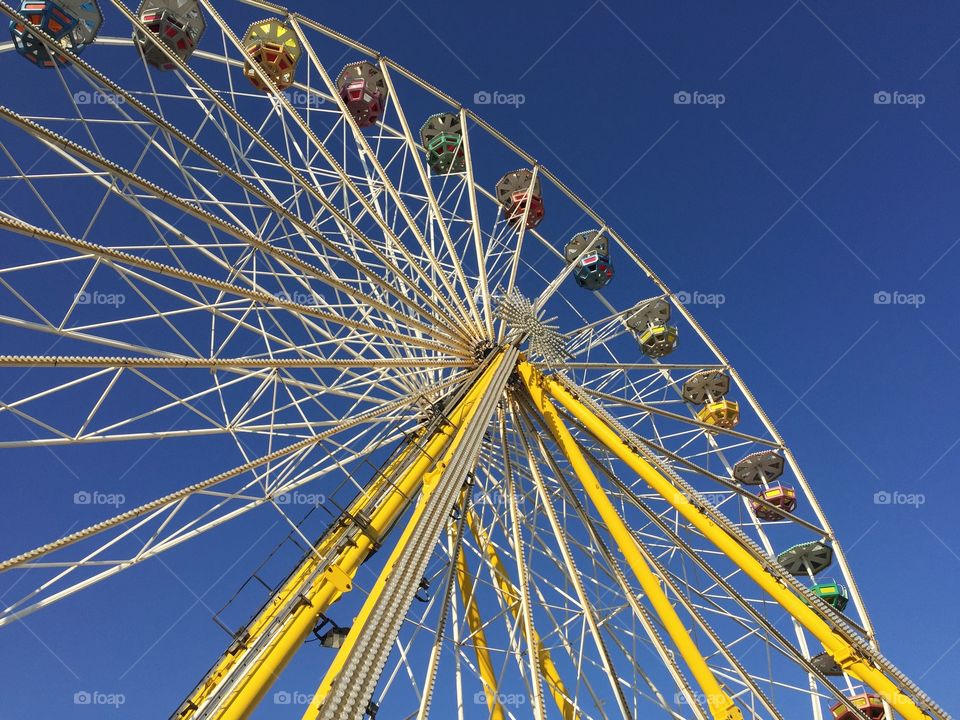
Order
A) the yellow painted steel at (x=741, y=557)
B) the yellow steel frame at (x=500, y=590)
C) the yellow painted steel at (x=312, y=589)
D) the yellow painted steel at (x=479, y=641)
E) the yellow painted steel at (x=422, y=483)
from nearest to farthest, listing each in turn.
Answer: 1. the yellow painted steel at (x=422, y=483)
2. the yellow painted steel at (x=741, y=557)
3. the yellow steel frame at (x=500, y=590)
4. the yellow painted steel at (x=312, y=589)
5. the yellow painted steel at (x=479, y=641)

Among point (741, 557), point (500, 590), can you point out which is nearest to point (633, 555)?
Result: point (741, 557)

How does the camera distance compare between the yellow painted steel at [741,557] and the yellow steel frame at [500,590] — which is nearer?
the yellow painted steel at [741,557]

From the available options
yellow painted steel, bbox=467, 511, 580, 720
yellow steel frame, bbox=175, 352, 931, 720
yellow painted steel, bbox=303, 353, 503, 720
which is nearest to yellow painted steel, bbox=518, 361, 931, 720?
yellow steel frame, bbox=175, 352, 931, 720

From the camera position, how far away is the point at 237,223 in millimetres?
10469

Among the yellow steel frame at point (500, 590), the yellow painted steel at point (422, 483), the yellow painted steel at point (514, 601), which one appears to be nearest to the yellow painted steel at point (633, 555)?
the yellow steel frame at point (500, 590)

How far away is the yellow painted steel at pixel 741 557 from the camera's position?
24.0 feet

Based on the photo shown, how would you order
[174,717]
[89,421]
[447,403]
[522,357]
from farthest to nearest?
[522,357]
[447,403]
[174,717]
[89,421]

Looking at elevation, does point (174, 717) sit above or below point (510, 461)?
below

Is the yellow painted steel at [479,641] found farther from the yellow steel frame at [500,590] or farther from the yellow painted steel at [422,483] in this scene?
the yellow painted steel at [422,483]

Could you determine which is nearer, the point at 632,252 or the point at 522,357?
the point at 522,357

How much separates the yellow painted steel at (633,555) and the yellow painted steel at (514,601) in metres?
2.50

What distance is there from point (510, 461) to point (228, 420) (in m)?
5.23

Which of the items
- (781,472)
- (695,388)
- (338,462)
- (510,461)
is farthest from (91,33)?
(781,472)

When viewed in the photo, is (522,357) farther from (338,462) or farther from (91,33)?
(91,33)
